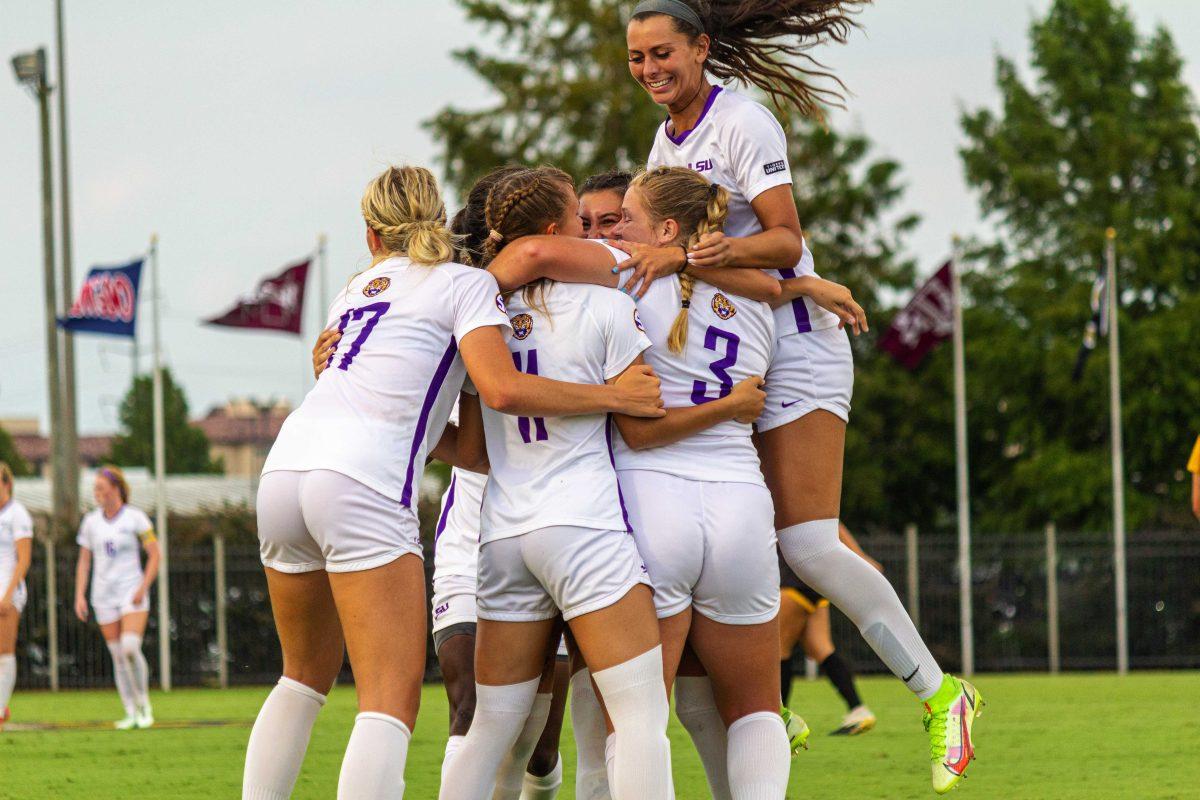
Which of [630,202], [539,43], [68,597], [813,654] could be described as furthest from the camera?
[539,43]

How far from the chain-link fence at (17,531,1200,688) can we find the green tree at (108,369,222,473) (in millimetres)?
32460

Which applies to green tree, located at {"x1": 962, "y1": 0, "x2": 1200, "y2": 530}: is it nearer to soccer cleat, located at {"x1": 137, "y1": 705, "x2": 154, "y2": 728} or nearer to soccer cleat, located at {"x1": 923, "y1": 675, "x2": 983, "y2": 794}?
soccer cleat, located at {"x1": 137, "y1": 705, "x2": 154, "y2": 728}

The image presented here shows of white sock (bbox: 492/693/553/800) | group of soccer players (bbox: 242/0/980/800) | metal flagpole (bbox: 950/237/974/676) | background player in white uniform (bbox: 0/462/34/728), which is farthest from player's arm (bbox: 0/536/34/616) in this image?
metal flagpole (bbox: 950/237/974/676)

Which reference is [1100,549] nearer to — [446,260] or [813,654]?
[813,654]

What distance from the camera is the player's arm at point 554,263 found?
4891 mm

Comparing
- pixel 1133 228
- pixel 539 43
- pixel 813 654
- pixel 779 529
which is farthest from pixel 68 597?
pixel 1133 228

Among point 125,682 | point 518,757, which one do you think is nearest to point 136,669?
point 125,682

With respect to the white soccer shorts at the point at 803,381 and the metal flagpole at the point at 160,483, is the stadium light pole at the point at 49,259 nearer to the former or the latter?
the metal flagpole at the point at 160,483

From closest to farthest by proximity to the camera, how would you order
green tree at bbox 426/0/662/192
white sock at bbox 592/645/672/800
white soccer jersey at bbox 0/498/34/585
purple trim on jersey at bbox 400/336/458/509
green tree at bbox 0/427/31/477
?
1. white sock at bbox 592/645/672/800
2. purple trim on jersey at bbox 400/336/458/509
3. white soccer jersey at bbox 0/498/34/585
4. green tree at bbox 426/0/662/192
5. green tree at bbox 0/427/31/477

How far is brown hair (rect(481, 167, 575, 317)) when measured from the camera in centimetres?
511

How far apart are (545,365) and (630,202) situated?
78 centimetres

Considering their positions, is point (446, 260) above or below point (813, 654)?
above

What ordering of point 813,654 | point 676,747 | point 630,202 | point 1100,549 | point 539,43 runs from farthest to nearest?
point 539,43
point 1100,549
point 813,654
point 676,747
point 630,202

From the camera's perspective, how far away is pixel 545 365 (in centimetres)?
487
